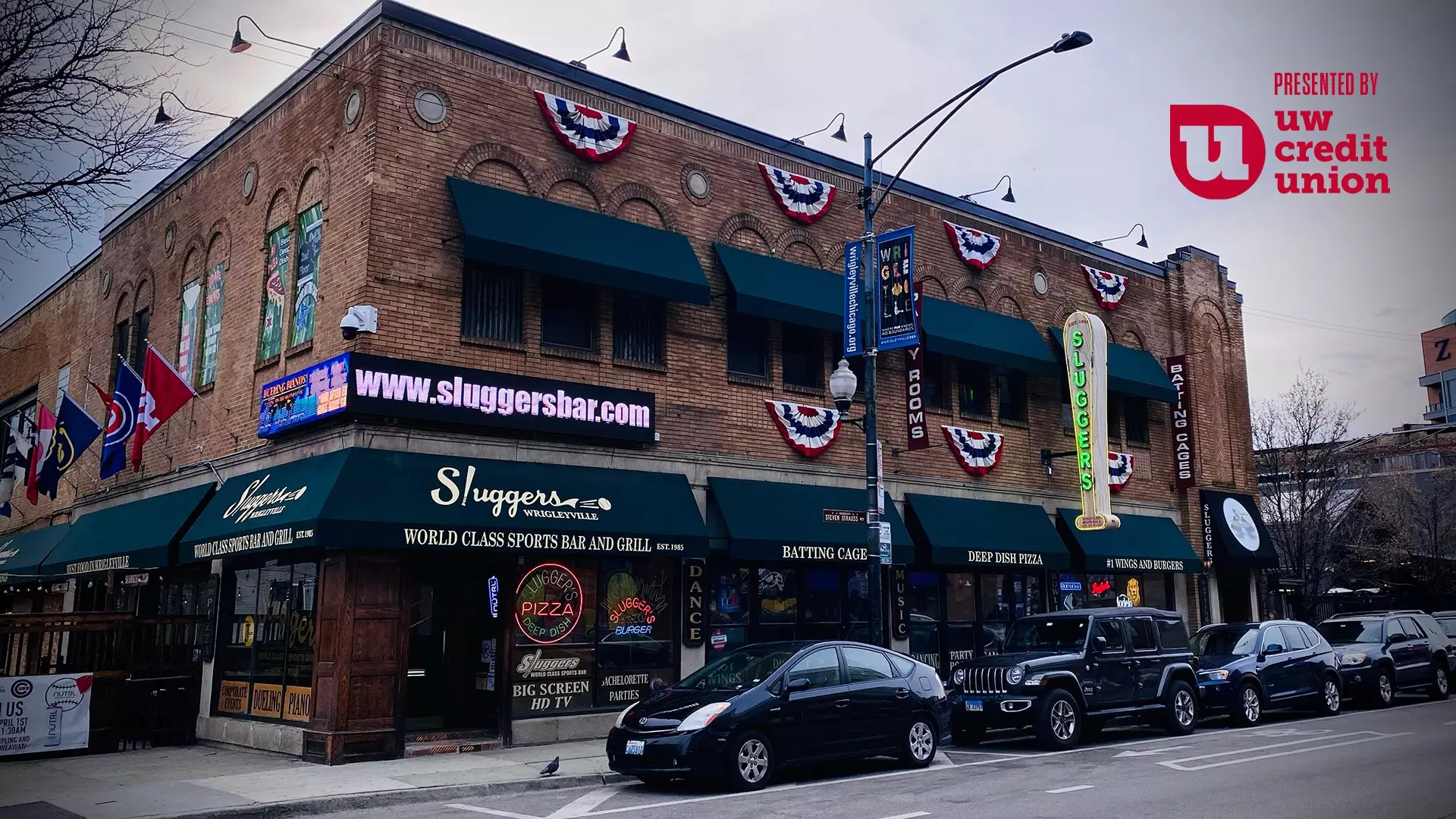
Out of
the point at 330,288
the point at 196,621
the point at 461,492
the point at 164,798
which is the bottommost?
the point at 164,798

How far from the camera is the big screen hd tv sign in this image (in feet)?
47.4

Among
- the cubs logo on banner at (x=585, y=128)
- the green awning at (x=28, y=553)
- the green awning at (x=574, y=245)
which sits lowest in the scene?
the green awning at (x=28, y=553)

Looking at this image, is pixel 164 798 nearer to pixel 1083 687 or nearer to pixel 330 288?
pixel 330 288

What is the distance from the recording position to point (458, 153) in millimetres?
16250

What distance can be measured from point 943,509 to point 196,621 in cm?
1333

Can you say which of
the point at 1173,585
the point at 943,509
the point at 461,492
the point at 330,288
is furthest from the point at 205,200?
the point at 1173,585

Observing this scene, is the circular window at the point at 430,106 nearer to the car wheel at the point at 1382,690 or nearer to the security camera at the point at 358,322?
the security camera at the point at 358,322

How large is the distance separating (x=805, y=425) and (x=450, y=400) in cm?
704

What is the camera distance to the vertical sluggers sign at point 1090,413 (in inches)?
933

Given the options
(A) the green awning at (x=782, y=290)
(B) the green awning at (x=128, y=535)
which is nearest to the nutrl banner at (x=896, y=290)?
(A) the green awning at (x=782, y=290)

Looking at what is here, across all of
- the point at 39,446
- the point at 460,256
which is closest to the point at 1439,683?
the point at 460,256

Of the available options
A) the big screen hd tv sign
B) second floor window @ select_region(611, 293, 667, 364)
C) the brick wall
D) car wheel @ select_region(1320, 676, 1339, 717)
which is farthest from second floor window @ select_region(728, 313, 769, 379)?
car wheel @ select_region(1320, 676, 1339, 717)

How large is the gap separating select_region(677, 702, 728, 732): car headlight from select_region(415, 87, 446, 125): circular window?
934 centimetres

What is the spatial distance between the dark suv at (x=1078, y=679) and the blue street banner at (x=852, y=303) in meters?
5.05
